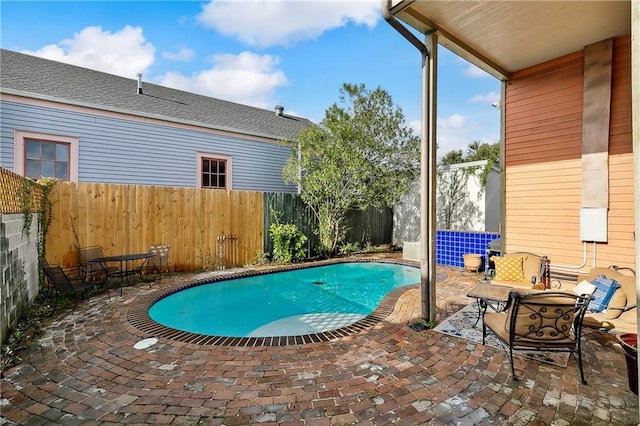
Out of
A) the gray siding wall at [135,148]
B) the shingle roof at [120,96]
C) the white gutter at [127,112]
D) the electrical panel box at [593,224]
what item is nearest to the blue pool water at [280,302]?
the electrical panel box at [593,224]

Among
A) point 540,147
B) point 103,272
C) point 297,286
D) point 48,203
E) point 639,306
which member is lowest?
point 297,286

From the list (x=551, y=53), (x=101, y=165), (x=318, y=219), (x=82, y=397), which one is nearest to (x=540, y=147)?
(x=551, y=53)

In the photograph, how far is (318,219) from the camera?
1023 centimetres

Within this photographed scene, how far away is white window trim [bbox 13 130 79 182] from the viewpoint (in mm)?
7410

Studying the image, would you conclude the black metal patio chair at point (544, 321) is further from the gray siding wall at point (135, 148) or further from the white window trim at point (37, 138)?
the white window trim at point (37, 138)

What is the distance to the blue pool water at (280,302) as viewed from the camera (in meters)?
4.88

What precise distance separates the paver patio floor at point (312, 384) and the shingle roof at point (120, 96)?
23.0 ft

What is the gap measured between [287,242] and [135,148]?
516cm

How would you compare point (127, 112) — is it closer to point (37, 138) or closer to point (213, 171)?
point (37, 138)

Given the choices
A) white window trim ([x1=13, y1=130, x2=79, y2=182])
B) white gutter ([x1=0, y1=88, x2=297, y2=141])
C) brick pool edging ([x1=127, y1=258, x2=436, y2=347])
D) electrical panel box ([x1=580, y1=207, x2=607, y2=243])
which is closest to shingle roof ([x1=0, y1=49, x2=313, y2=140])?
white gutter ([x1=0, y1=88, x2=297, y2=141])

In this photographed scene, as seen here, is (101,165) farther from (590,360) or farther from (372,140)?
(590,360)

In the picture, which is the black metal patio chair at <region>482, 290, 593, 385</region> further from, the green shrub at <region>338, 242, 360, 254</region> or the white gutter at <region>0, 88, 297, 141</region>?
the white gutter at <region>0, 88, 297, 141</region>

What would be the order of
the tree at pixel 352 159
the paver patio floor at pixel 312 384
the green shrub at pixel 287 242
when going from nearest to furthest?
the paver patio floor at pixel 312 384 < the green shrub at pixel 287 242 < the tree at pixel 352 159

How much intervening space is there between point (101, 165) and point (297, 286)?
638cm
